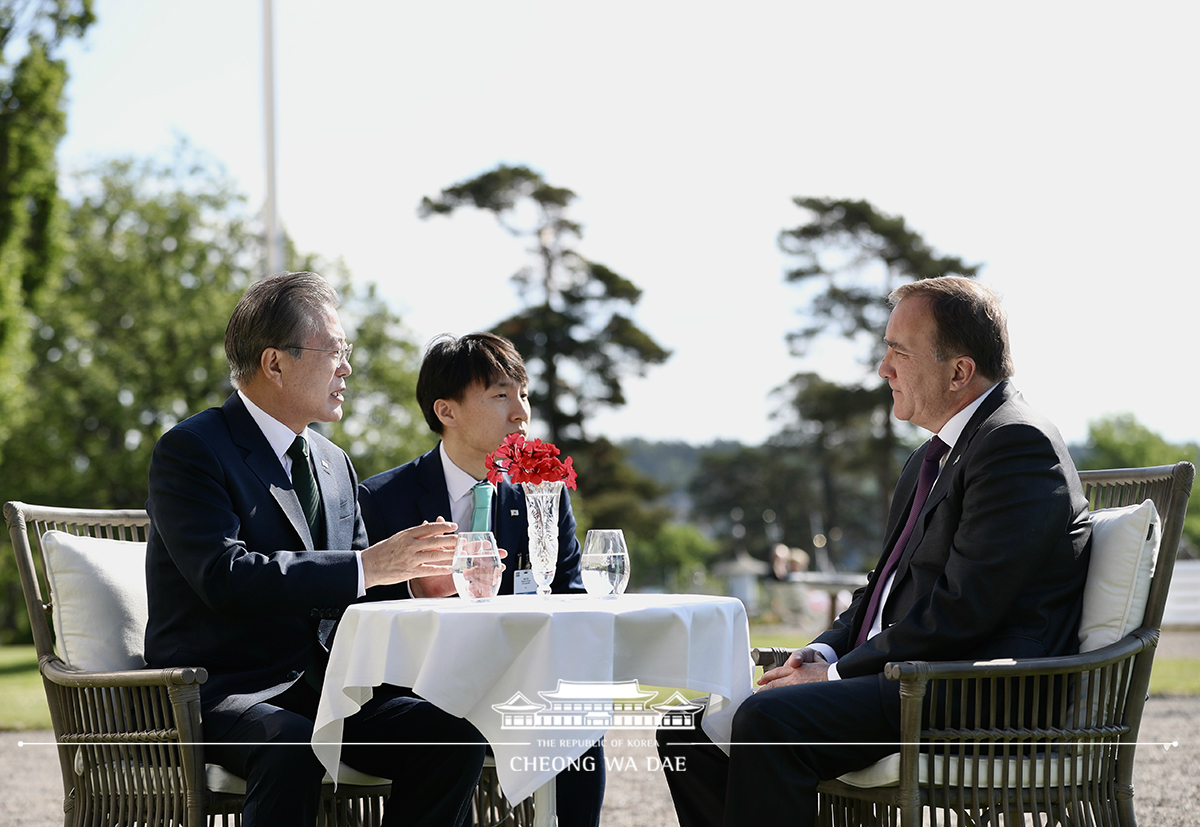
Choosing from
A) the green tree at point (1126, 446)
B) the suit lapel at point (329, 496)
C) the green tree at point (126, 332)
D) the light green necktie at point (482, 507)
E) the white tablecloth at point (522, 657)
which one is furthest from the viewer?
the green tree at point (1126, 446)

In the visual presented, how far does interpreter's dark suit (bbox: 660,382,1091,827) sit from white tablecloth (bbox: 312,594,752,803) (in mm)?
180

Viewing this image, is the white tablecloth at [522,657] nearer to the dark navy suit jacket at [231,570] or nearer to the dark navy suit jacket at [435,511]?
the dark navy suit jacket at [231,570]

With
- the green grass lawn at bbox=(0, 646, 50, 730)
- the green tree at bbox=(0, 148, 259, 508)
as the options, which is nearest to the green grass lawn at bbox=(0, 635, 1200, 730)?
the green grass lawn at bbox=(0, 646, 50, 730)

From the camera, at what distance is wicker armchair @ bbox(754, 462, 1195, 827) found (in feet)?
7.89

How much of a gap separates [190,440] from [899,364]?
6.38 ft

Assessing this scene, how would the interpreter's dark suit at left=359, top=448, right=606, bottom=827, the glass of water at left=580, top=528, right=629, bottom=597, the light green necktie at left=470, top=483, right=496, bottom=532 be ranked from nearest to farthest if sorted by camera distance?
the glass of water at left=580, top=528, right=629, bottom=597 → the light green necktie at left=470, top=483, right=496, bottom=532 → the interpreter's dark suit at left=359, top=448, right=606, bottom=827

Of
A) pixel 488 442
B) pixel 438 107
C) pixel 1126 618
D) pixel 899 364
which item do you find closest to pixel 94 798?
pixel 488 442

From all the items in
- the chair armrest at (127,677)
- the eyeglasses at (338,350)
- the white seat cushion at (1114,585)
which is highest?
the eyeglasses at (338,350)

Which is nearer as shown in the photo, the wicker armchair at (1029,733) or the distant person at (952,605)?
the wicker armchair at (1029,733)

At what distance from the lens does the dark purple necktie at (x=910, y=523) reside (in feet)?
9.76

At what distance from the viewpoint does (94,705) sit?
9.08 feet

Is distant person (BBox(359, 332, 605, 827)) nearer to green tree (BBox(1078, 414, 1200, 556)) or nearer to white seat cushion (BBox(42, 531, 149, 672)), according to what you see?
white seat cushion (BBox(42, 531, 149, 672))

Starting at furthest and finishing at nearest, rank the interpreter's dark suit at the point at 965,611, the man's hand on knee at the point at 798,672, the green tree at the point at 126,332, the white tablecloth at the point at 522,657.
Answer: the green tree at the point at 126,332 → the man's hand on knee at the point at 798,672 → the interpreter's dark suit at the point at 965,611 → the white tablecloth at the point at 522,657

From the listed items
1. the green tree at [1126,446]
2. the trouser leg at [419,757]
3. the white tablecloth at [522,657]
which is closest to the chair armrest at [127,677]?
the white tablecloth at [522,657]
